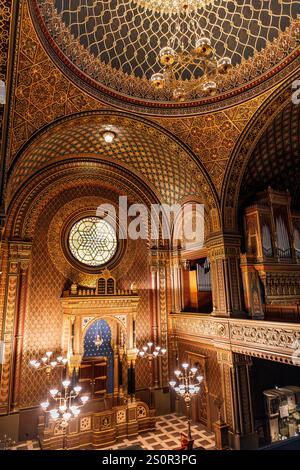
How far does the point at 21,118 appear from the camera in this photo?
30.9 ft

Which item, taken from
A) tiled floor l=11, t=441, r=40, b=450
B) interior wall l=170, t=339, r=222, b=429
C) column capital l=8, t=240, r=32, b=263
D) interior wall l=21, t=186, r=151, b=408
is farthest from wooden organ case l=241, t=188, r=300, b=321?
tiled floor l=11, t=441, r=40, b=450

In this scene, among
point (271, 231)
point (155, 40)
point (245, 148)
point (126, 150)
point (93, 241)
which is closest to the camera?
point (155, 40)

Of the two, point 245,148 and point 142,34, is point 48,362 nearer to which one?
point 245,148

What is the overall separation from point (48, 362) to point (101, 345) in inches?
93.6

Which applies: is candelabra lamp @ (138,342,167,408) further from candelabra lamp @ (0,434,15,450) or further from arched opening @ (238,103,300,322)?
candelabra lamp @ (0,434,15,450)

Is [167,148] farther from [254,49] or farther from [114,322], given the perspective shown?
[114,322]

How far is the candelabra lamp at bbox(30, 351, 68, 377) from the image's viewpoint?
37.4ft

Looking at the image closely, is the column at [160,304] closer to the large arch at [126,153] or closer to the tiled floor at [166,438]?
the tiled floor at [166,438]

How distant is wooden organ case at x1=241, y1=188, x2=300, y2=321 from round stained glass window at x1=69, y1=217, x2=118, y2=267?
622 cm

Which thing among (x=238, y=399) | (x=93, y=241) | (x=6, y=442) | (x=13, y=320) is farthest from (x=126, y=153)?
(x=6, y=442)

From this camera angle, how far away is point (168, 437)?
11703 mm

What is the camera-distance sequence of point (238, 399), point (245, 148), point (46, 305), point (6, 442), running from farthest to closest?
point (46, 305)
point (245, 148)
point (238, 399)
point (6, 442)

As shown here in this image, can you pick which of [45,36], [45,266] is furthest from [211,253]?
[45,36]

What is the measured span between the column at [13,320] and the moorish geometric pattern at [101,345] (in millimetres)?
2791
